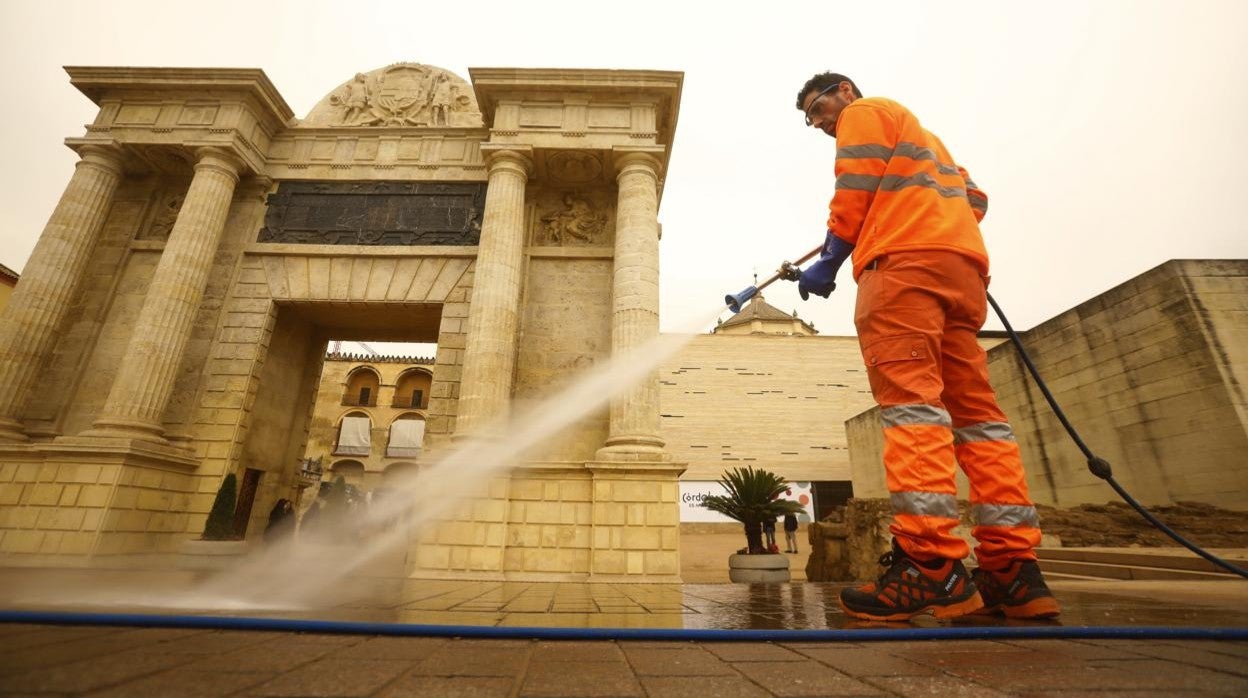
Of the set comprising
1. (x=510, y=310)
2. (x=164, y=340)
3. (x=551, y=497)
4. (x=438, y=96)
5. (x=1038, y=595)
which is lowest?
(x=1038, y=595)

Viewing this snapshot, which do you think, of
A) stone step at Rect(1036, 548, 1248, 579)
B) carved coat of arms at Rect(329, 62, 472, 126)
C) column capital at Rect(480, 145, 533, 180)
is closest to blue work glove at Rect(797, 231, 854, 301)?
stone step at Rect(1036, 548, 1248, 579)

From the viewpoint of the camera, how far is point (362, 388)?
3581 centimetres

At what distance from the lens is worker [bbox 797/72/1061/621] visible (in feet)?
8.87

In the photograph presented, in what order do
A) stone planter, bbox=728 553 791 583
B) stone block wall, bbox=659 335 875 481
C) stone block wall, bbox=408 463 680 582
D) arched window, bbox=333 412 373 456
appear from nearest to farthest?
stone block wall, bbox=408 463 680 582
stone planter, bbox=728 553 791 583
stone block wall, bbox=659 335 875 481
arched window, bbox=333 412 373 456

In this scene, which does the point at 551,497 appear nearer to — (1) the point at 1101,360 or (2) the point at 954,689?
(2) the point at 954,689

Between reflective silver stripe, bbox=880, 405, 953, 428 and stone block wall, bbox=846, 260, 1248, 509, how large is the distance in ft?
31.5

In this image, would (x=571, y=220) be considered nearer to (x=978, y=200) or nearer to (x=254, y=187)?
(x=254, y=187)

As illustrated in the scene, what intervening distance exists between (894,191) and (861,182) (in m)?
0.21

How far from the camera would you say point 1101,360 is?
10.5m

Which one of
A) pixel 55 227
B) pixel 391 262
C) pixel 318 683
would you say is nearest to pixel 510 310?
pixel 391 262

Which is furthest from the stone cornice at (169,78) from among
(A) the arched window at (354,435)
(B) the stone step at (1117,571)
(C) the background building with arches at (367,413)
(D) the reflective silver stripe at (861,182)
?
(A) the arched window at (354,435)

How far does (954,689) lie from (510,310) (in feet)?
26.4

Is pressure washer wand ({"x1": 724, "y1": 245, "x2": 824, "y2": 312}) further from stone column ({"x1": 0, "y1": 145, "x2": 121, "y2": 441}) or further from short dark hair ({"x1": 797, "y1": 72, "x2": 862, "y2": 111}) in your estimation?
stone column ({"x1": 0, "y1": 145, "x2": 121, "y2": 441})

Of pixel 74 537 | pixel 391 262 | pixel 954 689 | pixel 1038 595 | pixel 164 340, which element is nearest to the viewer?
pixel 954 689
